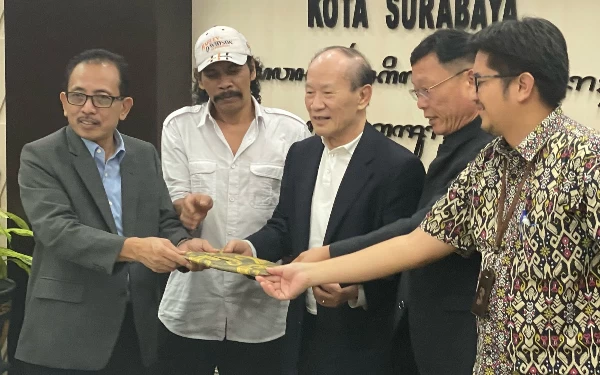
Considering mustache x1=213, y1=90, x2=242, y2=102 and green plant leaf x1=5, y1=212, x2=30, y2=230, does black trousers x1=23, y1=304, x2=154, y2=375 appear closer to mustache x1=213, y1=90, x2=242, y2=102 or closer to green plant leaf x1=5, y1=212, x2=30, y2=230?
mustache x1=213, y1=90, x2=242, y2=102

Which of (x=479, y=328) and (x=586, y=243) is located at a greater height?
(x=586, y=243)

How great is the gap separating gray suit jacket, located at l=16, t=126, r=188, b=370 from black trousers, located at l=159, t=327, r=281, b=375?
0.99 ft

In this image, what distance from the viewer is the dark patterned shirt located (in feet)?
4.75

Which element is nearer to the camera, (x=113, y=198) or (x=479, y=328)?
(x=479, y=328)

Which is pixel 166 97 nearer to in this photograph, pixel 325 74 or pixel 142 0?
pixel 142 0

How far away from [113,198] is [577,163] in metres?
1.49

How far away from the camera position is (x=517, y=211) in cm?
157

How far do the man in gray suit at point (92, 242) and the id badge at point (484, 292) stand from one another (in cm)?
97

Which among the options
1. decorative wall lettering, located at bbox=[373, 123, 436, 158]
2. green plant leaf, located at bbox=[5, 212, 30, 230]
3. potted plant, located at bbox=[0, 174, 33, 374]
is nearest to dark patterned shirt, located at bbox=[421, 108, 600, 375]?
decorative wall lettering, located at bbox=[373, 123, 436, 158]

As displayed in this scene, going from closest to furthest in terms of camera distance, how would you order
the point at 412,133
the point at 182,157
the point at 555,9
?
the point at 182,157
the point at 555,9
the point at 412,133

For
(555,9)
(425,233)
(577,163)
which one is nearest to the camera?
(577,163)

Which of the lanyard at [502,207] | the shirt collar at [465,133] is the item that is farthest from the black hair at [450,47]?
the lanyard at [502,207]

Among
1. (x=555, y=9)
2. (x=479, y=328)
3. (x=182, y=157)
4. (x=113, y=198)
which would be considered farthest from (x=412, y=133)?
(x=479, y=328)

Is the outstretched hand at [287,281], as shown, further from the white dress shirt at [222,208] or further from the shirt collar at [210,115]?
the shirt collar at [210,115]
